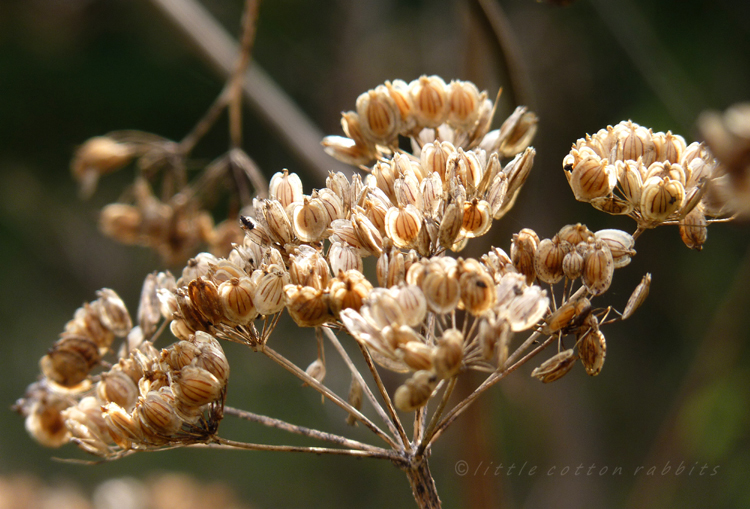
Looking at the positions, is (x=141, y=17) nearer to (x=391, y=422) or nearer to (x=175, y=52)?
(x=175, y=52)

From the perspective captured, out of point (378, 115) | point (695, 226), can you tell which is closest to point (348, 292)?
point (378, 115)

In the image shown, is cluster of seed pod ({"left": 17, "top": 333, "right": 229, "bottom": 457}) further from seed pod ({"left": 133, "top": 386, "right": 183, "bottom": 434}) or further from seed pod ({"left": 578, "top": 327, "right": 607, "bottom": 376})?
seed pod ({"left": 578, "top": 327, "right": 607, "bottom": 376})

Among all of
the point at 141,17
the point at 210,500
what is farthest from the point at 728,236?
the point at 141,17

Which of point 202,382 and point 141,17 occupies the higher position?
point 141,17

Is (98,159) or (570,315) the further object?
(98,159)

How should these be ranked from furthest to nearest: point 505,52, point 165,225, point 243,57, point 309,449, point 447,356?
point 165,225, point 243,57, point 505,52, point 309,449, point 447,356

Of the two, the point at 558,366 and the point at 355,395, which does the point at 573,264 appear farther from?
the point at 355,395
